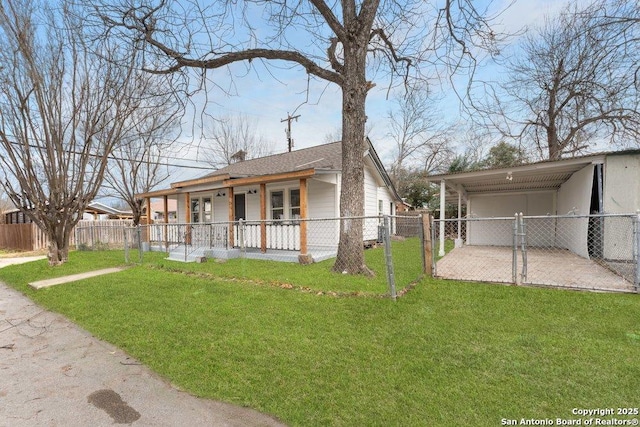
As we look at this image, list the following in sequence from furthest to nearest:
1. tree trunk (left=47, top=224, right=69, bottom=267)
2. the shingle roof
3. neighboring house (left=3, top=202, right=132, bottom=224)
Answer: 1. neighboring house (left=3, top=202, right=132, bottom=224)
2. the shingle roof
3. tree trunk (left=47, top=224, right=69, bottom=267)

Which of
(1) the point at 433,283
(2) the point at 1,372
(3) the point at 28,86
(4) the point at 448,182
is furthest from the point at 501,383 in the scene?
(3) the point at 28,86

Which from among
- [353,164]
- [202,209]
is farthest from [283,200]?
[353,164]

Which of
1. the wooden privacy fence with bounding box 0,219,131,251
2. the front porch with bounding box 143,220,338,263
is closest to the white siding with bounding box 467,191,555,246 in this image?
the front porch with bounding box 143,220,338,263

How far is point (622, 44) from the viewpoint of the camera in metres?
6.69

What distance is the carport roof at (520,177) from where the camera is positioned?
806 centimetres

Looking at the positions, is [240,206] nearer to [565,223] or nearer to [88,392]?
[88,392]

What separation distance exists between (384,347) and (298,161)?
35.5ft

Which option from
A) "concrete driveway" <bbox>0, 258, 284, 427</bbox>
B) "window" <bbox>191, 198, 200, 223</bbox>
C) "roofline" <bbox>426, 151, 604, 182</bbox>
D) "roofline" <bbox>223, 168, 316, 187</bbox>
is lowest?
"concrete driveway" <bbox>0, 258, 284, 427</bbox>

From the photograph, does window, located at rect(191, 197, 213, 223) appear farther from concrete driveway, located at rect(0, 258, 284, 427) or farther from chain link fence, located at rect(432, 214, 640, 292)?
concrete driveway, located at rect(0, 258, 284, 427)

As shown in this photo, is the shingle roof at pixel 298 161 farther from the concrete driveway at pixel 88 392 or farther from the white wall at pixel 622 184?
the concrete driveway at pixel 88 392

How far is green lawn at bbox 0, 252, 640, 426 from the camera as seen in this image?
7.27 ft

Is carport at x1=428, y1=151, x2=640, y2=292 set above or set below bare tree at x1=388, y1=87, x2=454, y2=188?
below

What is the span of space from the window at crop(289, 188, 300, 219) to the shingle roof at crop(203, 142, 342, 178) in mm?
848

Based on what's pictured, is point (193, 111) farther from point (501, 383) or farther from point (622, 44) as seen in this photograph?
point (622, 44)
